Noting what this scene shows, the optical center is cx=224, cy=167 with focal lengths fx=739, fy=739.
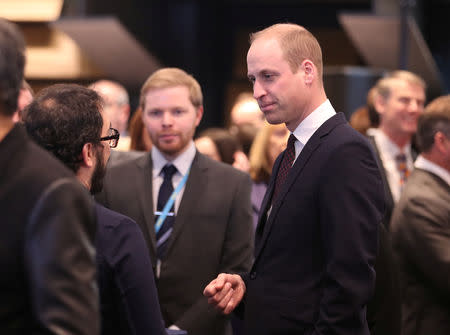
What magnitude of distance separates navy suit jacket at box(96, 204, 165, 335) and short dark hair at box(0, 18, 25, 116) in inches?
22.1

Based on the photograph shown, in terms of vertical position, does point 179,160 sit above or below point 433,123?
below

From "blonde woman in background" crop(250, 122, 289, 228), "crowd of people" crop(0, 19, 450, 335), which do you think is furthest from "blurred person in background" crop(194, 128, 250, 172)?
"blonde woman in background" crop(250, 122, 289, 228)

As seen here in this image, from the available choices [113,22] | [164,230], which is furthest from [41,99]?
[113,22]

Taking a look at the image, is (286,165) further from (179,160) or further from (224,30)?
(224,30)

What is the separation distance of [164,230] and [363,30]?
5527 millimetres

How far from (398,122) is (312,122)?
111 inches

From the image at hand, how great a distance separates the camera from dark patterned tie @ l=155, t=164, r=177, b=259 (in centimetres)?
297

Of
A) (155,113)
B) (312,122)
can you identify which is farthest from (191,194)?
(312,122)

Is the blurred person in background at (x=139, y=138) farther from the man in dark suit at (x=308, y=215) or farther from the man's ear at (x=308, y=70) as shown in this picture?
the man's ear at (x=308, y=70)

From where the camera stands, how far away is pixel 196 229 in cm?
298

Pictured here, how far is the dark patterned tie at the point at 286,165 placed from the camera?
231cm

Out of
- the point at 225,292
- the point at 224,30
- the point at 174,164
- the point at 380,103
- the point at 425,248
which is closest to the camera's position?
the point at 225,292

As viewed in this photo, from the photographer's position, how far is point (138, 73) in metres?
8.30

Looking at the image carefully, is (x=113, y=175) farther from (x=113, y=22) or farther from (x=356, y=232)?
(x=113, y=22)
